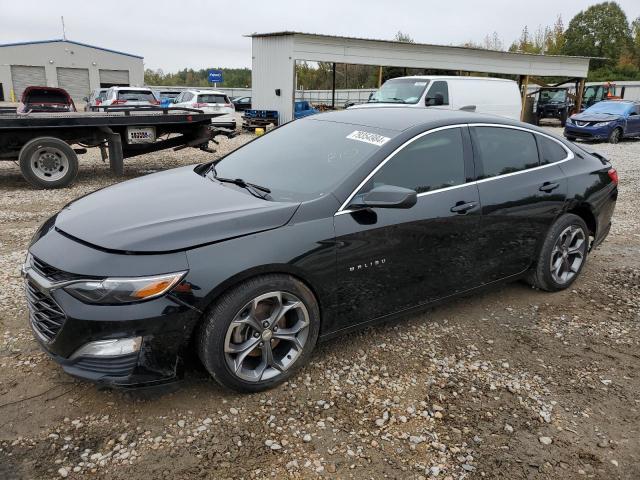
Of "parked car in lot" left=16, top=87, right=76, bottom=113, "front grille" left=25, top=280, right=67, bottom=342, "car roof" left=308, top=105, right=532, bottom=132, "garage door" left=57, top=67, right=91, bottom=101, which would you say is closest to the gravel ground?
"front grille" left=25, top=280, right=67, bottom=342

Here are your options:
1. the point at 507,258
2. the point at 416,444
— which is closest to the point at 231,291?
the point at 416,444

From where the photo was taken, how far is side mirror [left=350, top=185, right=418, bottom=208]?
2971 millimetres

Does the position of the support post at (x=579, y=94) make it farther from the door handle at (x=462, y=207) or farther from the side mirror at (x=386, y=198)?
the side mirror at (x=386, y=198)

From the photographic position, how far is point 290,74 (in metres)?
18.9

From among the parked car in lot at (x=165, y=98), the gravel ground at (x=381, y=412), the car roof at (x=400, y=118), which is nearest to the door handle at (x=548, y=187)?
the car roof at (x=400, y=118)

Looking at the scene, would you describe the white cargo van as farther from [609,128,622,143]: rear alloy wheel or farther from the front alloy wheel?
the front alloy wheel

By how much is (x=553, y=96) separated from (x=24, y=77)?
42.0 metres

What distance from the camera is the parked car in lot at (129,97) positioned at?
58.6ft

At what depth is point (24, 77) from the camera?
44.0 m

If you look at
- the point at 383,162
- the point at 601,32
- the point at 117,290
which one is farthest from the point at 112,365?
the point at 601,32

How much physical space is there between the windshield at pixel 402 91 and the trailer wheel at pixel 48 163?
7362 millimetres

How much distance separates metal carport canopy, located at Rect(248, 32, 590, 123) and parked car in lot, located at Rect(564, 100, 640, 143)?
6.28 m

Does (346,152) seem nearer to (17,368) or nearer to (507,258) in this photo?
(507,258)

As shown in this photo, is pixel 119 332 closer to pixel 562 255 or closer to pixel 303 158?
pixel 303 158
